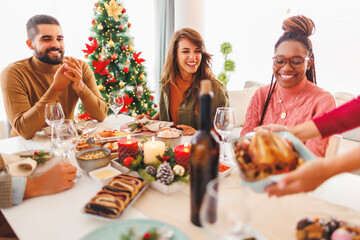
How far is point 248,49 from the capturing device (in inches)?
194

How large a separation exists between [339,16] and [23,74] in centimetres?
420

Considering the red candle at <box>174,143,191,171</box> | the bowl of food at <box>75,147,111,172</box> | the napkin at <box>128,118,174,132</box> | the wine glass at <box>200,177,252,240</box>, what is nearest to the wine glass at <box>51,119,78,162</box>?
the bowl of food at <box>75,147,111,172</box>

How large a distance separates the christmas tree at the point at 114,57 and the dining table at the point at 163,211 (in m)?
2.63

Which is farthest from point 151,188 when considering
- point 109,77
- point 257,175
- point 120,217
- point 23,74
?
point 109,77

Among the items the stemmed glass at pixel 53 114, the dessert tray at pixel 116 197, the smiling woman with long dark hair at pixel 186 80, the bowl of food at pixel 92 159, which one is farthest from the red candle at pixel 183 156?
the smiling woman with long dark hair at pixel 186 80

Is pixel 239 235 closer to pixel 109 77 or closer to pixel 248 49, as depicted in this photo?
pixel 109 77

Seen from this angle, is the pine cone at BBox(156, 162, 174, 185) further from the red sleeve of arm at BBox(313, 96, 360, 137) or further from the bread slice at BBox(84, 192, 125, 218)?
the red sleeve of arm at BBox(313, 96, 360, 137)

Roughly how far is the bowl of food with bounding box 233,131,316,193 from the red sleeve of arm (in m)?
0.35

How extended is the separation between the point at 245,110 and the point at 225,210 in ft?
9.68

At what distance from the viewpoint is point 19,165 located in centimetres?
107

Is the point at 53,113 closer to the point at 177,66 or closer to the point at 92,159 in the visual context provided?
the point at 92,159

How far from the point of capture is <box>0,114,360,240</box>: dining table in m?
→ 0.75

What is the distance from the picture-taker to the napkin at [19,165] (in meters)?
1.04

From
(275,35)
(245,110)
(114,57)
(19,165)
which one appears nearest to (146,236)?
(19,165)
